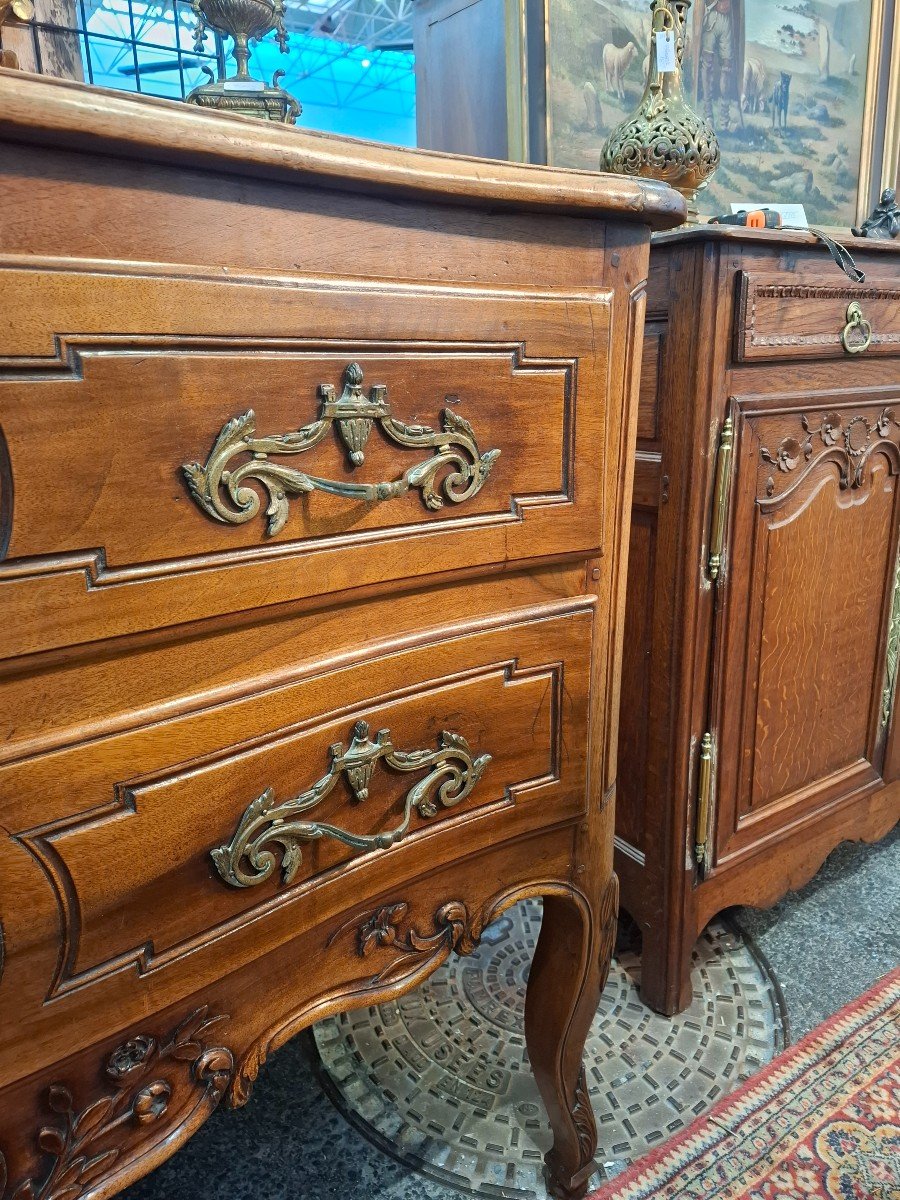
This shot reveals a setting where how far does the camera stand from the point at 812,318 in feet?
3.29

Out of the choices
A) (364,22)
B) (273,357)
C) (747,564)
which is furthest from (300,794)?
(364,22)

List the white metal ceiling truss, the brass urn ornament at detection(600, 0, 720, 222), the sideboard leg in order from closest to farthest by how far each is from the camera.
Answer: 1. the sideboard leg
2. the brass urn ornament at detection(600, 0, 720, 222)
3. the white metal ceiling truss

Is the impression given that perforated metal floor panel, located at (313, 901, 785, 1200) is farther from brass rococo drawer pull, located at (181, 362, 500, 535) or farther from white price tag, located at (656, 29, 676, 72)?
white price tag, located at (656, 29, 676, 72)

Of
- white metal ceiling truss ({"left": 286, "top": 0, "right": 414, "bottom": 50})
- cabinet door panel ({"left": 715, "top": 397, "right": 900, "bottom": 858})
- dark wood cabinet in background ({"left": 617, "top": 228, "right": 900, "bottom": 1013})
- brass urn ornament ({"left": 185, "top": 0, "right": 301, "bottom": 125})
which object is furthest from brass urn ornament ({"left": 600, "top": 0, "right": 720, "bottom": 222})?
white metal ceiling truss ({"left": 286, "top": 0, "right": 414, "bottom": 50})

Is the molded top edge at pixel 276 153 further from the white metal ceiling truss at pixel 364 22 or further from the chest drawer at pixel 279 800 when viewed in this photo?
the white metal ceiling truss at pixel 364 22

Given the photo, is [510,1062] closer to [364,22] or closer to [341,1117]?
[341,1117]

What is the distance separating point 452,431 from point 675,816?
0.70 m

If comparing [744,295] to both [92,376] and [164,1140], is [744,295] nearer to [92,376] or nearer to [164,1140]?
[92,376]

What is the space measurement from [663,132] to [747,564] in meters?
0.53

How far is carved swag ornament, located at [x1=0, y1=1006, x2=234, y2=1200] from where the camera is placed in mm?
463

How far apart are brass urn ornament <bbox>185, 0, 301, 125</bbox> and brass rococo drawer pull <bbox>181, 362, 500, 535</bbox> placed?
310 millimetres

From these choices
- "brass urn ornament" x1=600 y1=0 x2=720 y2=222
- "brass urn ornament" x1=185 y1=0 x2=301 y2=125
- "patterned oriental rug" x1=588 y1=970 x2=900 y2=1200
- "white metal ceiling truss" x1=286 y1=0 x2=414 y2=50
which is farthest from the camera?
"white metal ceiling truss" x1=286 y1=0 x2=414 y2=50

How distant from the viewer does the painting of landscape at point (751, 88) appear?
48.5 inches

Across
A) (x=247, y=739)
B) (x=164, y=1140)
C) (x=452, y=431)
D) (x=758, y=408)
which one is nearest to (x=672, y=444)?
(x=758, y=408)
